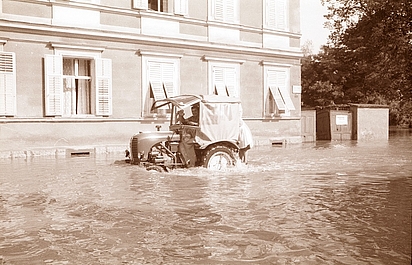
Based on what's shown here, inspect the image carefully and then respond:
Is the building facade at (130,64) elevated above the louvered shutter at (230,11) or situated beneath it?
situated beneath

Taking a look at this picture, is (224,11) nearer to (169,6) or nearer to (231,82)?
(169,6)

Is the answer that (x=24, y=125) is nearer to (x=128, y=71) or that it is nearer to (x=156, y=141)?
(x=128, y=71)

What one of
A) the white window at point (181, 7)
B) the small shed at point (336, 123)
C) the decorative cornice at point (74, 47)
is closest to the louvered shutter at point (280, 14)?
the white window at point (181, 7)

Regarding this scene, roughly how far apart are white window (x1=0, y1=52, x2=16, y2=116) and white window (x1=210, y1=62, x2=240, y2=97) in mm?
8837

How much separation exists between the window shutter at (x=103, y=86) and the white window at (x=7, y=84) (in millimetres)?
3151

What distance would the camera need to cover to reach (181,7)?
21266mm

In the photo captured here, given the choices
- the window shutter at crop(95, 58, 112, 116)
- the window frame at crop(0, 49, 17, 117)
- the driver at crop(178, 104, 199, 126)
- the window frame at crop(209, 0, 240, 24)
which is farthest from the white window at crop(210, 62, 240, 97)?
the driver at crop(178, 104, 199, 126)

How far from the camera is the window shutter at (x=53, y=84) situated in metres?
17.8

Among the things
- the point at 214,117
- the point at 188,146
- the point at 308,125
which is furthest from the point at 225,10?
the point at 188,146

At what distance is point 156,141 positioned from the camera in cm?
1226

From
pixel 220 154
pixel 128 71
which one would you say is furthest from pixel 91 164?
pixel 128 71

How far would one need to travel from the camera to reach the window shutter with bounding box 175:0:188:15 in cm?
2114

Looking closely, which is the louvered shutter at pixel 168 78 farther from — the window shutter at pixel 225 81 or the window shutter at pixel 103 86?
the window shutter at pixel 103 86

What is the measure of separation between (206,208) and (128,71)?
13389 millimetres
